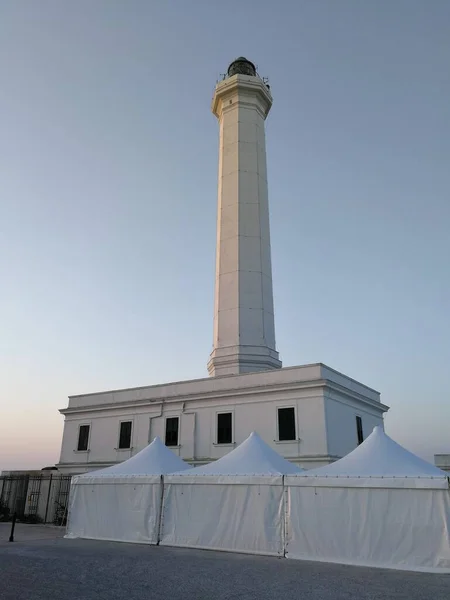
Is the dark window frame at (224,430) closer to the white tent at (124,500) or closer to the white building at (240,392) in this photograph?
the white building at (240,392)

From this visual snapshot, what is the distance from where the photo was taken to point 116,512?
54.6 feet

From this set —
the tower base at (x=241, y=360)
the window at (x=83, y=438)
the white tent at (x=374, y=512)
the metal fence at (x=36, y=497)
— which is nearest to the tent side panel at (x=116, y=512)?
the white tent at (x=374, y=512)

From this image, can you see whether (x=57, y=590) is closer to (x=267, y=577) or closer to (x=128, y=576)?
(x=128, y=576)

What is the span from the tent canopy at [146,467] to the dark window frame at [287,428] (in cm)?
493

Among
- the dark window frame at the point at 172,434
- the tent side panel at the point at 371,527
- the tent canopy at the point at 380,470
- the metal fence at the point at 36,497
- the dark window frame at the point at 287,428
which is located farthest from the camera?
the metal fence at the point at 36,497

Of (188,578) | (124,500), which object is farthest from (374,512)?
(124,500)

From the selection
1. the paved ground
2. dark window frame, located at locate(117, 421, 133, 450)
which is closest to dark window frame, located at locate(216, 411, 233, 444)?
dark window frame, located at locate(117, 421, 133, 450)

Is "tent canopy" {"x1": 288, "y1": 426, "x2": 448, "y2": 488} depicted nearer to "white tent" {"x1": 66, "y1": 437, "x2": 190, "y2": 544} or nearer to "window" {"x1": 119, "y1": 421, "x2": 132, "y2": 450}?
"white tent" {"x1": 66, "y1": 437, "x2": 190, "y2": 544}

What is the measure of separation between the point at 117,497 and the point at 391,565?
9.16 m

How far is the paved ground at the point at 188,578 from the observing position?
27.6ft

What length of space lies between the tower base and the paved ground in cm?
1223

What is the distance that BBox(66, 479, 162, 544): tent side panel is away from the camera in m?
15.9

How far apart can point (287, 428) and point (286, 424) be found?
0.17 meters

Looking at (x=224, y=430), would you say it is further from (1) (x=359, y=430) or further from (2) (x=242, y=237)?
(2) (x=242, y=237)
